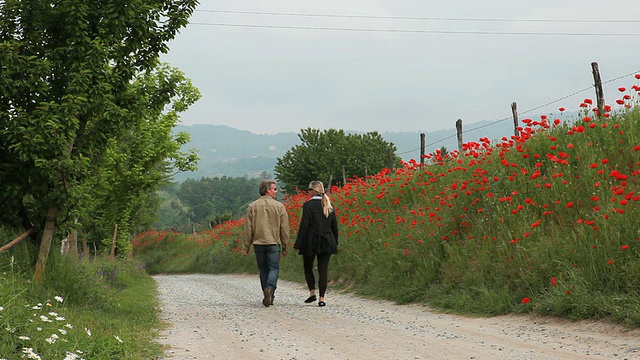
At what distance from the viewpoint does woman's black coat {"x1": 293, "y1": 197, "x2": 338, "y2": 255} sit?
11.6 metres

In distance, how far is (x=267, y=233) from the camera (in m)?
11.3

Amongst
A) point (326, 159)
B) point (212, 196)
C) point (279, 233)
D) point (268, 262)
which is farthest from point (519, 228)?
point (212, 196)

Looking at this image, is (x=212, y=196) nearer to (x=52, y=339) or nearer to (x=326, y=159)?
(x=326, y=159)

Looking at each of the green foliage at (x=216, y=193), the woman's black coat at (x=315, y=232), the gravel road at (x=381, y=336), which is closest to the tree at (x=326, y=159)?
the woman's black coat at (x=315, y=232)

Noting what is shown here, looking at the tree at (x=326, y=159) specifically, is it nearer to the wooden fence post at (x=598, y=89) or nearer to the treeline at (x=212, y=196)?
the wooden fence post at (x=598, y=89)

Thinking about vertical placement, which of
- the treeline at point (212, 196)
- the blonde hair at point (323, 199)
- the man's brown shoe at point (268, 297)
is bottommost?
the man's brown shoe at point (268, 297)

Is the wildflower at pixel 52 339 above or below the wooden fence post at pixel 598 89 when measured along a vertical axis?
below

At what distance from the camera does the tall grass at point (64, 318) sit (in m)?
5.23

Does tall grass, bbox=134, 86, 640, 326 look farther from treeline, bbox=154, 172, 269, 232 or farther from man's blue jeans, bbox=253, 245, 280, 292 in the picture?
treeline, bbox=154, 172, 269, 232

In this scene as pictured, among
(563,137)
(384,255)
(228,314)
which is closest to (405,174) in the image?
(384,255)

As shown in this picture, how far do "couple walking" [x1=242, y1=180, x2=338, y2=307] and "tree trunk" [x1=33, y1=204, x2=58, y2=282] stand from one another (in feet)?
11.4

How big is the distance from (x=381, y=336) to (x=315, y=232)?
175 inches

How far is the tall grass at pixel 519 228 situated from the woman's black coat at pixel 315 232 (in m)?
1.65

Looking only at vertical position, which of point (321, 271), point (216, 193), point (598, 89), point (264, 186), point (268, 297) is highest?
point (216, 193)
